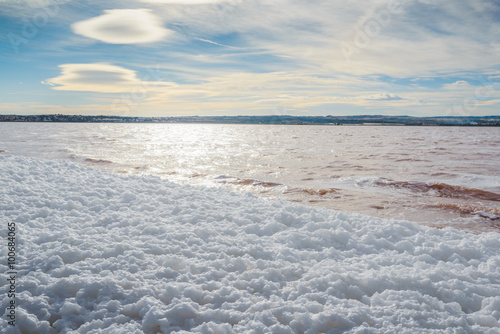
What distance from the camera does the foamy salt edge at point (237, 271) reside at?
4.59 metres

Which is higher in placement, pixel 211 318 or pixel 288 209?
pixel 288 209

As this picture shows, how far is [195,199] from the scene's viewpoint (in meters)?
9.73

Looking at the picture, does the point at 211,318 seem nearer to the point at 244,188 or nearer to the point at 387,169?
the point at 244,188

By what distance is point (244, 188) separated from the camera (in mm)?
15914

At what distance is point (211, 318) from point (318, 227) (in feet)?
12.4

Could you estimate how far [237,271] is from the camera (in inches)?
227

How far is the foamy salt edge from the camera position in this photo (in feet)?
15.1

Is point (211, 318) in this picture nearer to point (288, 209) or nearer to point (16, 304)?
point (16, 304)

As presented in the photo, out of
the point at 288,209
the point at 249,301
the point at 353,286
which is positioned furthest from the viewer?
the point at 288,209

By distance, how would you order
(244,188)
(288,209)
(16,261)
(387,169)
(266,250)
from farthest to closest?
1. (387,169)
2. (244,188)
3. (288,209)
4. (266,250)
5. (16,261)

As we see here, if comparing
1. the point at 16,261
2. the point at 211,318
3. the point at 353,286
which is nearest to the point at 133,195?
the point at 16,261

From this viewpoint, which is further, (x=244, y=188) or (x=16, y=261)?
(x=244, y=188)

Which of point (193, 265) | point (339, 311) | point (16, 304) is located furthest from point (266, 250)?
point (16, 304)

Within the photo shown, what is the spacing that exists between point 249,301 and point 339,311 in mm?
1311
